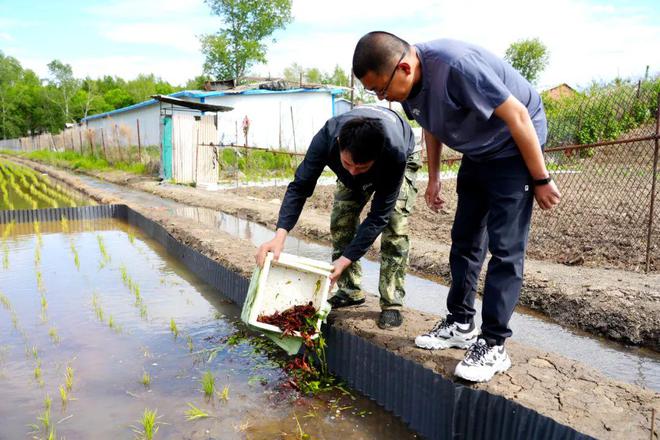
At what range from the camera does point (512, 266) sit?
7.17 feet

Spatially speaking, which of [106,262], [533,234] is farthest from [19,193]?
[533,234]

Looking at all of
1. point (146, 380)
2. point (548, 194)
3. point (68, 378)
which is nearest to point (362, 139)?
point (548, 194)

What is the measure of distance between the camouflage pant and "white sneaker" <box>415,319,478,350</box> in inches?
16.5

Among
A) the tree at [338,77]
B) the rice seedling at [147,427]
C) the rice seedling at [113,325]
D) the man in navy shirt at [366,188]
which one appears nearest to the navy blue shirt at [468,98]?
the man in navy shirt at [366,188]

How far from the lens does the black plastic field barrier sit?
217 cm

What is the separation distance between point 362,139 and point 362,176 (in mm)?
495

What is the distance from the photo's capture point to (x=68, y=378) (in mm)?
3012

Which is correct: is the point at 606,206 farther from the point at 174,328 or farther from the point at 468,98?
the point at 468,98

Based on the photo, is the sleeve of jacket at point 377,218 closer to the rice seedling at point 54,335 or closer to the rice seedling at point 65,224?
the rice seedling at point 54,335

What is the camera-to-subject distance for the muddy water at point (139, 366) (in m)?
2.63

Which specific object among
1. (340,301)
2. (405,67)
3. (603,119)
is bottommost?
(340,301)

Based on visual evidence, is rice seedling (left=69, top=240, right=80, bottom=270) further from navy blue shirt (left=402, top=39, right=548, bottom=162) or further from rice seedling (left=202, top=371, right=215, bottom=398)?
navy blue shirt (left=402, top=39, right=548, bottom=162)

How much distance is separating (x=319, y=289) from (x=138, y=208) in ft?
23.8

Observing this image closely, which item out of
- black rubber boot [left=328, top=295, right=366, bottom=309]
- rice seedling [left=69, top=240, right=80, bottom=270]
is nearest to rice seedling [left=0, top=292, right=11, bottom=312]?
rice seedling [left=69, top=240, right=80, bottom=270]
